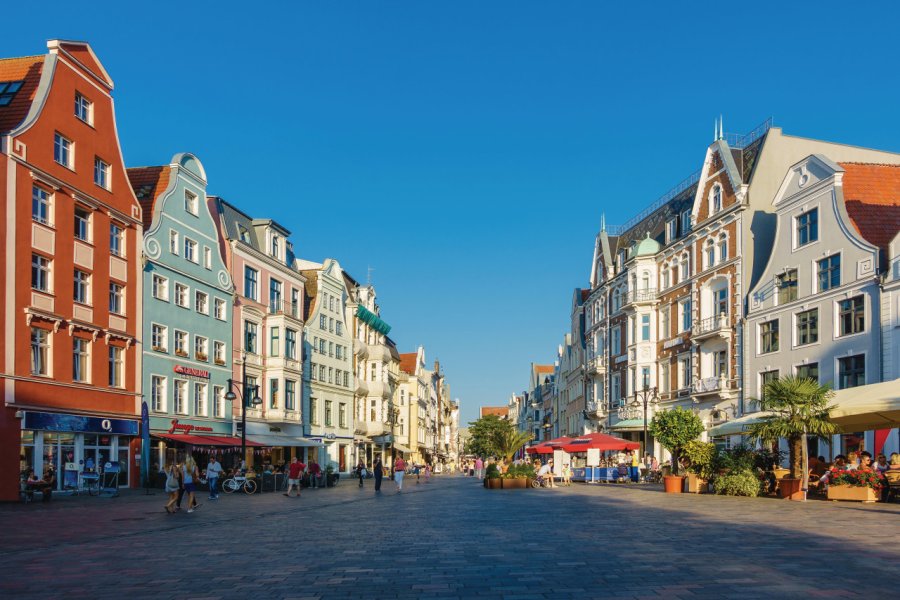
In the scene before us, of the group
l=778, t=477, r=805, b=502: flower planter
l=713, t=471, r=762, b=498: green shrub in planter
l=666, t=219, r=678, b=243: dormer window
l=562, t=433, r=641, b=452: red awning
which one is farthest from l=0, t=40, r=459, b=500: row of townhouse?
l=666, t=219, r=678, b=243: dormer window

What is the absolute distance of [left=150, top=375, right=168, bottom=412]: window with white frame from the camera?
134 feet

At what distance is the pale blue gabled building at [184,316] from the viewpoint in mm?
41156

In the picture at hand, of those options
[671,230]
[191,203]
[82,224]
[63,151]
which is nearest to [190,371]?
[191,203]

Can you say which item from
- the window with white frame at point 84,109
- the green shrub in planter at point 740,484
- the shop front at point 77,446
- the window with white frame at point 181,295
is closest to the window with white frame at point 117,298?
the shop front at point 77,446

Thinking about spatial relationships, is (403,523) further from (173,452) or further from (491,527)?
(173,452)

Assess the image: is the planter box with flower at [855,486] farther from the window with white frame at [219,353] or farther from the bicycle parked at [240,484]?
the window with white frame at [219,353]

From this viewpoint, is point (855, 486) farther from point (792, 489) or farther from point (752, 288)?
point (752, 288)

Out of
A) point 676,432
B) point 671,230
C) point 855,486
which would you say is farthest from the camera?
point 671,230

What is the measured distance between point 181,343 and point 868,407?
3210 cm

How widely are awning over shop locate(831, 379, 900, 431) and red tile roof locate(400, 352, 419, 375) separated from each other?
3399 inches

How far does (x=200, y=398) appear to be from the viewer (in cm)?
4616

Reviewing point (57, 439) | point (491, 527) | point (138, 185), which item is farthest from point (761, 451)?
point (138, 185)

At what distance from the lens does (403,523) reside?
19.1m

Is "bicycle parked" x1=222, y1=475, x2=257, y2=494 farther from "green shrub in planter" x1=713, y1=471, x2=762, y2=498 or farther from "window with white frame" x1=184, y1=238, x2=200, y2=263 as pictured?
"green shrub in planter" x1=713, y1=471, x2=762, y2=498
